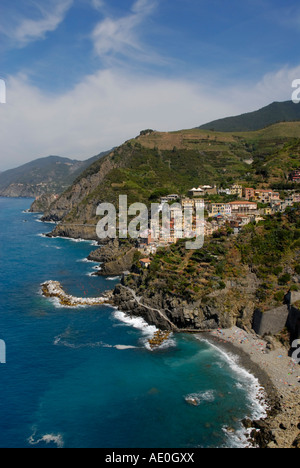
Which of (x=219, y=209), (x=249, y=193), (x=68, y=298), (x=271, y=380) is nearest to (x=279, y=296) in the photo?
(x=271, y=380)

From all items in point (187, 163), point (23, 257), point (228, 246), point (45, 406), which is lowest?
point (45, 406)

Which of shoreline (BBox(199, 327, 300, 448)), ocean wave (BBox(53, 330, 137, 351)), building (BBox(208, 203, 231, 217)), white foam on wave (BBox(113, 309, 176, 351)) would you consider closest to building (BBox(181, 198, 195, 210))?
building (BBox(208, 203, 231, 217))

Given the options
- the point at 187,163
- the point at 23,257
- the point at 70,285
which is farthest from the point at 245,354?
the point at 187,163

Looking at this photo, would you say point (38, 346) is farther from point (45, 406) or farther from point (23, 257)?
point (23, 257)

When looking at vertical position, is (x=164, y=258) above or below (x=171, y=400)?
above

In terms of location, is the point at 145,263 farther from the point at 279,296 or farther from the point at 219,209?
the point at 219,209

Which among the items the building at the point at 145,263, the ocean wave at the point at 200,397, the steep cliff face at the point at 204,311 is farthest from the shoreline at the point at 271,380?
the building at the point at 145,263

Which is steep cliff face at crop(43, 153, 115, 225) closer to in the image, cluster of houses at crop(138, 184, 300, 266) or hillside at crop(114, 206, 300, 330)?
cluster of houses at crop(138, 184, 300, 266)
